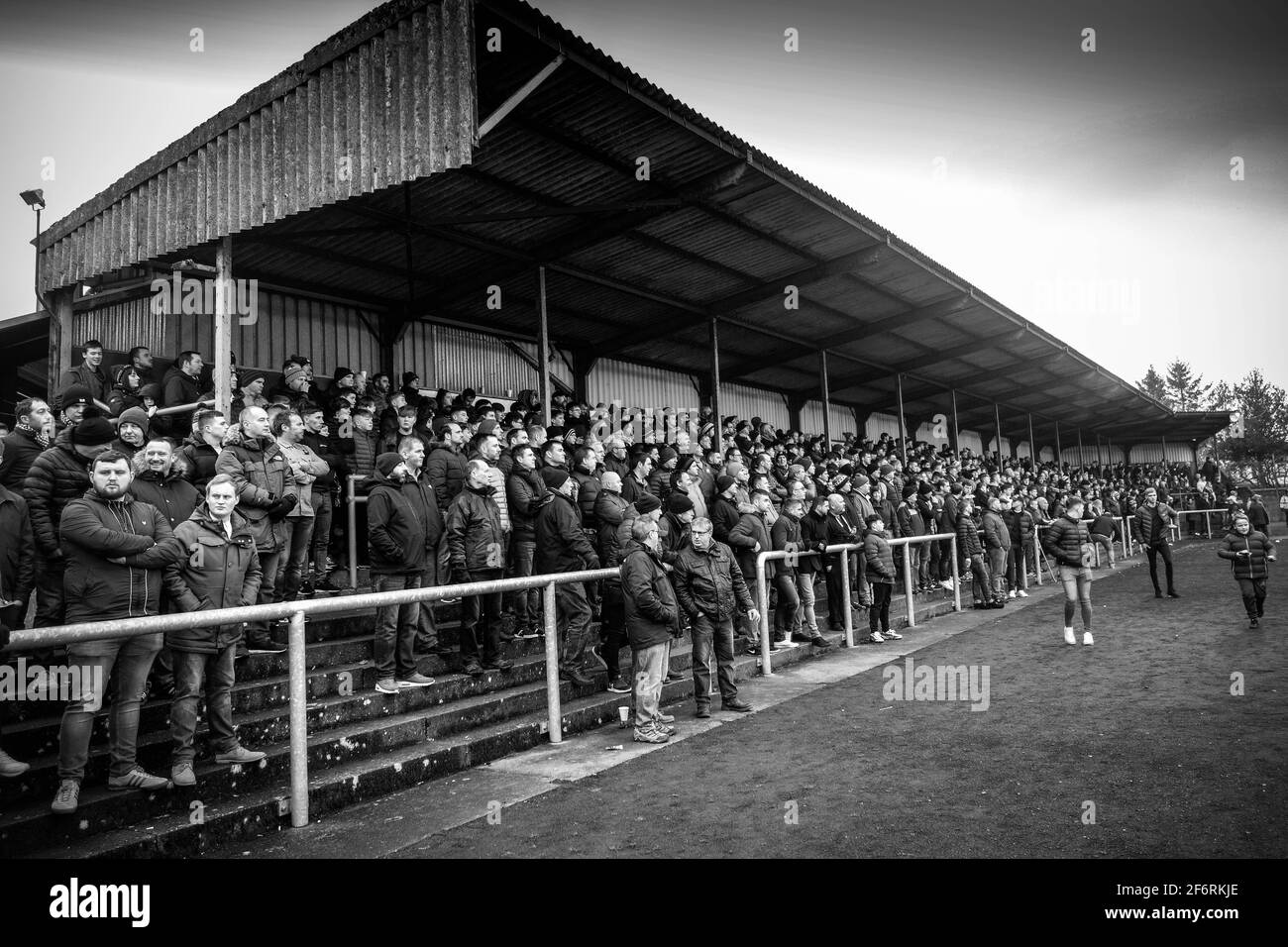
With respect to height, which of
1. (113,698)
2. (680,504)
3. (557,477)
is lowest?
(113,698)

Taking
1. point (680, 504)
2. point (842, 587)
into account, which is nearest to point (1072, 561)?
point (842, 587)

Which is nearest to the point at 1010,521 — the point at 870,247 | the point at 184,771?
the point at 870,247

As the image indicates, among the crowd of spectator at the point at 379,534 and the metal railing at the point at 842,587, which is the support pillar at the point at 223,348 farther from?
the metal railing at the point at 842,587

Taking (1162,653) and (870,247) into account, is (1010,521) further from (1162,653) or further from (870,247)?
(1162,653)

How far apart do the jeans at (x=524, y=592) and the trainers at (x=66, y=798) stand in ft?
11.6

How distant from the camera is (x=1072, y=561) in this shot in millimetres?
9961

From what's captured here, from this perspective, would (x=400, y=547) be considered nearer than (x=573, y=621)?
Yes

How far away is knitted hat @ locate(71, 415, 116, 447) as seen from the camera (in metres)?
5.20

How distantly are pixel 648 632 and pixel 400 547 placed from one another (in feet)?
6.99


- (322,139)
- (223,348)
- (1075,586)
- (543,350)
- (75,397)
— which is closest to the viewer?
(75,397)

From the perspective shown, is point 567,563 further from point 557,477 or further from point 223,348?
point 223,348

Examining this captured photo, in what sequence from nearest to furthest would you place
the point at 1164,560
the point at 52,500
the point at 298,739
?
the point at 298,739 < the point at 52,500 < the point at 1164,560

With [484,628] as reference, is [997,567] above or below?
below

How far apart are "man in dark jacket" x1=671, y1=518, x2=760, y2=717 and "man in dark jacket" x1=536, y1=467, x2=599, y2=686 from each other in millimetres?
872
